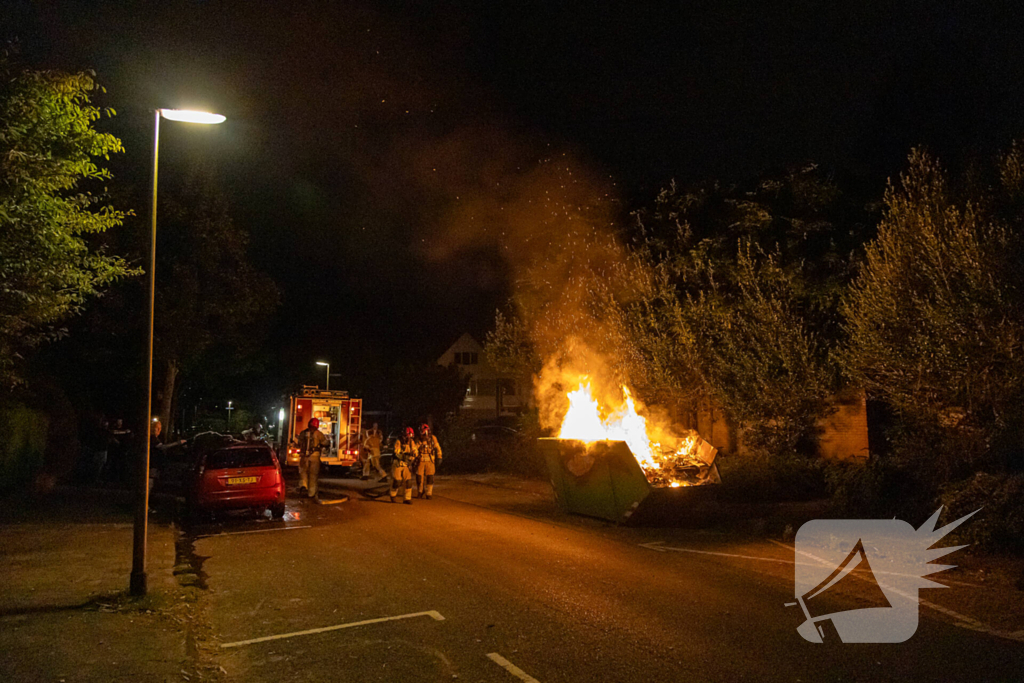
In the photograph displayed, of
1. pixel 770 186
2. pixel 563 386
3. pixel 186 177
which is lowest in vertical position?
pixel 563 386

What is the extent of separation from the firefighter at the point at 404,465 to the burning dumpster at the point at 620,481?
11.9ft

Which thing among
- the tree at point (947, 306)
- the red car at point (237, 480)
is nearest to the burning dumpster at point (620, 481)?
the tree at point (947, 306)

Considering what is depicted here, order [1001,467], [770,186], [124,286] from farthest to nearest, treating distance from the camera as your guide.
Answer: [124,286], [770,186], [1001,467]

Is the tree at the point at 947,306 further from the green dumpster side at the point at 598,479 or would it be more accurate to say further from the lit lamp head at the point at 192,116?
the lit lamp head at the point at 192,116

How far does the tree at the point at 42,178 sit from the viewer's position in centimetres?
914

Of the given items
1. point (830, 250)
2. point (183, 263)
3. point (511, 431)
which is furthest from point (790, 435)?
point (183, 263)

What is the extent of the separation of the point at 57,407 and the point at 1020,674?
2030cm

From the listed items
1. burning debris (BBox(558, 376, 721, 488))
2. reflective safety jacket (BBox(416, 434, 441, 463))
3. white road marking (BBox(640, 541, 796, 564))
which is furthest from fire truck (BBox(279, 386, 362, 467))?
white road marking (BBox(640, 541, 796, 564))

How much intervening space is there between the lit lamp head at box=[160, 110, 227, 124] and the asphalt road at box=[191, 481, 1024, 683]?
5152 millimetres

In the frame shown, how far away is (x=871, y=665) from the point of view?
19.3 ft

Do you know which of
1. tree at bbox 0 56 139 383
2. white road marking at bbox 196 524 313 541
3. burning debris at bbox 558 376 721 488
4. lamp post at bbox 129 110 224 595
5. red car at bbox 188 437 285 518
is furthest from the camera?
red car at bbox 188 437 285 518

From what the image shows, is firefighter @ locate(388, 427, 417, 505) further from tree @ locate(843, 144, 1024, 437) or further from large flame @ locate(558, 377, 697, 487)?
tree @ locate(843, 144, 1024, 437)

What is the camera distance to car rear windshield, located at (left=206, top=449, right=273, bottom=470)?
1440 centimetres

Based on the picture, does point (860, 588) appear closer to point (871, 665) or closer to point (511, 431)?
point (871, 665)
